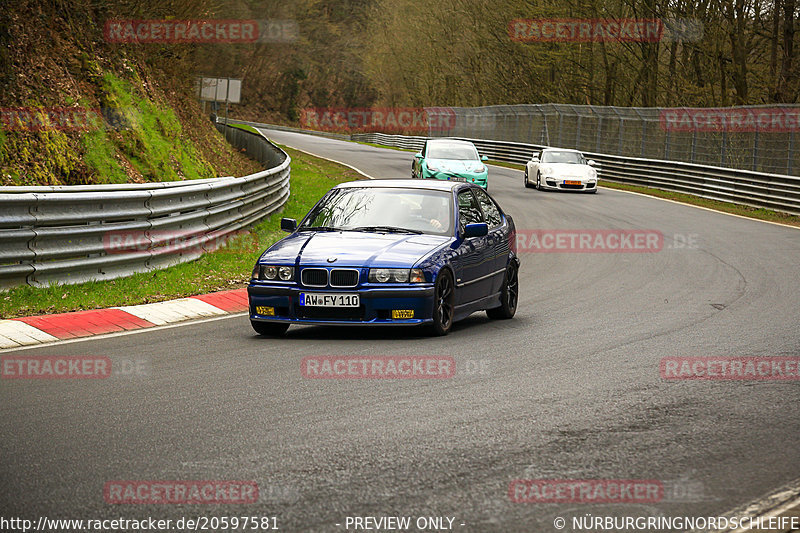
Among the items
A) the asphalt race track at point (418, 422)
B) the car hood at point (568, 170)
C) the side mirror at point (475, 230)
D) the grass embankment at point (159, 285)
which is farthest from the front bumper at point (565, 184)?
the side mirror at point (475, 230)

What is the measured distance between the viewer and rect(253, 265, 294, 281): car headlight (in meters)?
9.41

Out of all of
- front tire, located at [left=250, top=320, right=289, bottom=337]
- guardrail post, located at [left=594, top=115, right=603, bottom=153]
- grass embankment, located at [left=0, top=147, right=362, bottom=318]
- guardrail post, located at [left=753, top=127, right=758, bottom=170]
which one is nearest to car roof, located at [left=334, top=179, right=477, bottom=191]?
front tire, located at [left=250, top=320, right=289, bottom=337]

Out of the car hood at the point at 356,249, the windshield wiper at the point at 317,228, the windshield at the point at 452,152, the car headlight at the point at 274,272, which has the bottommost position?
the car headlight at the point at 274,272

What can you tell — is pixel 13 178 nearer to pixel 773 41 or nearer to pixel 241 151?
pixel 241 151

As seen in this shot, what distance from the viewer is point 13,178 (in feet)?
46.1

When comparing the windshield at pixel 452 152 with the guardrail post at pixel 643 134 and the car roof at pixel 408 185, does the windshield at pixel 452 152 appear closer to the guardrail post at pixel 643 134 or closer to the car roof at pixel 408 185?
the guardrail post at pixel 643 134

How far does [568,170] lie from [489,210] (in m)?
21.2

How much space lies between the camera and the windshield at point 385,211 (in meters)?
10.4

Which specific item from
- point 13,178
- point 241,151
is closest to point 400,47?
point 241,151

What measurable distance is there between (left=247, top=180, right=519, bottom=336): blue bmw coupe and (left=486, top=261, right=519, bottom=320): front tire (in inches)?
Answer: 0.4

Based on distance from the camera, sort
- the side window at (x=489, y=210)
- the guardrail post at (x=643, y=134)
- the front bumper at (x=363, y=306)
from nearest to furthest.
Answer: the front bumper at (x=363, y=306) < the side window at (x=489, y=210) < the guardrail post at (x=643, y=134)

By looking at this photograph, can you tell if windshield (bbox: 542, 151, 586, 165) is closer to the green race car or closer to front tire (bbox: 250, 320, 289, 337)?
the green race car

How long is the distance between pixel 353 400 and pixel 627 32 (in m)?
42.7

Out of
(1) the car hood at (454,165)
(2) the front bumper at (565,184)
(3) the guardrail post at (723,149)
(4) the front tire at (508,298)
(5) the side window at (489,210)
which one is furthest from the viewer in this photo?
(2) the front bumper at (565,184)
